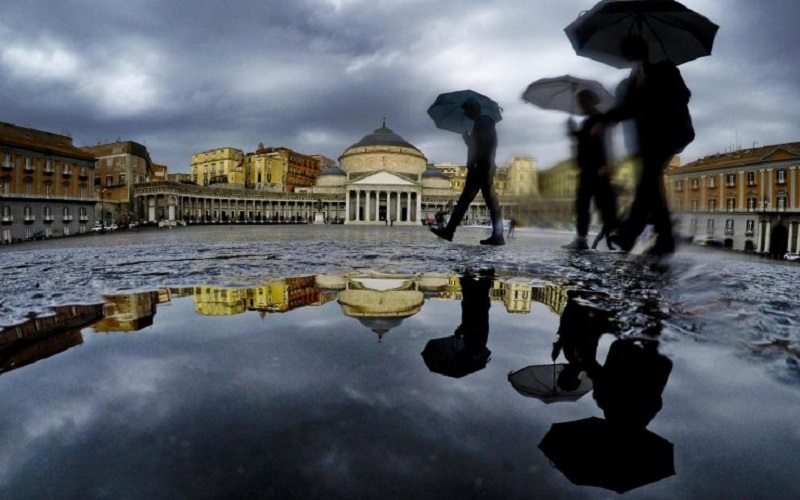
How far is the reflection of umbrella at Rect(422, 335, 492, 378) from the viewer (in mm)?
1902

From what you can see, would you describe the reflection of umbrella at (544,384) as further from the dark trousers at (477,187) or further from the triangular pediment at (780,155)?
the triangular pediment at (780,155)

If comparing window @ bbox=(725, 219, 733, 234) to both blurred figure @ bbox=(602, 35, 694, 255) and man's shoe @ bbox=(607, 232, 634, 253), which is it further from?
blurred figure @ bbox=(602, 35, 694, 255)

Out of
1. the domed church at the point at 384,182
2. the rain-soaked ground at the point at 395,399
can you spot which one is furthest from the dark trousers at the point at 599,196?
the domed church at the point at 384,182

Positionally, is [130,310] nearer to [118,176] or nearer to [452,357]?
[452,357]

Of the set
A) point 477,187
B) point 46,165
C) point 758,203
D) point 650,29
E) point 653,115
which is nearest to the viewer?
point 653,115

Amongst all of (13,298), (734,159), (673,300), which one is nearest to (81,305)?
(13,298)

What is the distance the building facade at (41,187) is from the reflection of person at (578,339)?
45.3 m

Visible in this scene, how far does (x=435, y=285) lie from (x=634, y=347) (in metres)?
2.31

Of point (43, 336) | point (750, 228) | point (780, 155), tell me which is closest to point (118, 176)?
point (43, 336)

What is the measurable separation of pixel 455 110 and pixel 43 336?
9.38m

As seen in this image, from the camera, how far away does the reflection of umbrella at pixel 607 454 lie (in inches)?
44.3

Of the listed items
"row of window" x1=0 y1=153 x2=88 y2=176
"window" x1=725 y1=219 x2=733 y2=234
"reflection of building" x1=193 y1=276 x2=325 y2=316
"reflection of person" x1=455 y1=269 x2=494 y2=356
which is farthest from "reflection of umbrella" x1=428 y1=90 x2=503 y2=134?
"row of window" x1=0 y1=153 x2=88 y2=176

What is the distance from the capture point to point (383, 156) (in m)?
87.0

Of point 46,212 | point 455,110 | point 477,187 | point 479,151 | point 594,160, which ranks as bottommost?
point 46,212
